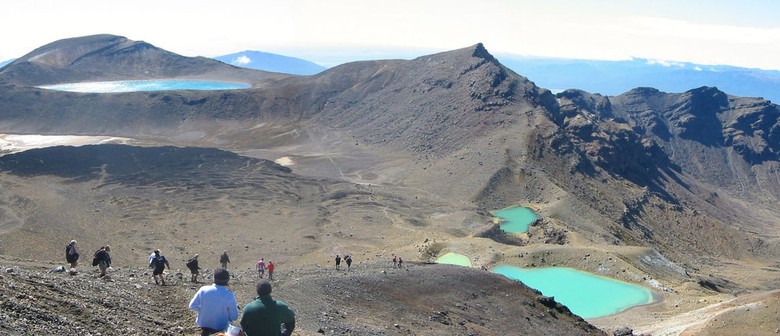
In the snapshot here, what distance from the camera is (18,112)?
137 metres

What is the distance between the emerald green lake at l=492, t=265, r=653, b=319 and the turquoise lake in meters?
143

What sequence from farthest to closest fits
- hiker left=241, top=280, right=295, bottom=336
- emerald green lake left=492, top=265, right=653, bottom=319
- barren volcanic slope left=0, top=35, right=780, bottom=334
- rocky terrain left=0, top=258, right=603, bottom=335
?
barren volcanic slope left=0, top=35, right=780, bottom=334 → emerald green lake left=492, top=265, right=653, bottom=319 → rocky terrain left=0, top=258, right=603, bottom=335 → hiker left=241, top=280, right=295, bottom=336

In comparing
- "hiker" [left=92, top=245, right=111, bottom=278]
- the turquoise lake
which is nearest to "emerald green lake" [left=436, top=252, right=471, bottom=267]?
"hiker" [left=92, top=245, right=111, bottom=278]

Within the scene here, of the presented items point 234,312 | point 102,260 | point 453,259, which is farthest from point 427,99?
point 234,312

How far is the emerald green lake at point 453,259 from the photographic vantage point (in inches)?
2217

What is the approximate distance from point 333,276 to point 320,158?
80.1 metres

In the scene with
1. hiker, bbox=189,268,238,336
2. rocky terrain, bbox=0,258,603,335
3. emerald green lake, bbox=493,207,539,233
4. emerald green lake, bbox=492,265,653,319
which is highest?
hiker, bbox=189,268,238,336

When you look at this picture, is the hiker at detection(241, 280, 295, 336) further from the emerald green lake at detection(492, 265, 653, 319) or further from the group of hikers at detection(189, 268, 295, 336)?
the emerald green lake at detection(492, 265, 653, 319)

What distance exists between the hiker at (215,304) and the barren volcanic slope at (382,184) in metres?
26.8

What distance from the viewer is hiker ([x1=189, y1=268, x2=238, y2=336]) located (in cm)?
1169

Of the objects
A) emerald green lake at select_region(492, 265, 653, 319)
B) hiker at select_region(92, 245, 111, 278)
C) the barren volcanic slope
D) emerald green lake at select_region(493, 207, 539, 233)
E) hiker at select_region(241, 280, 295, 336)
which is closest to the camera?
hiker at select_region(241, 280, 295, 336)

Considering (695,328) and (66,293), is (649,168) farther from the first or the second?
(66,293)

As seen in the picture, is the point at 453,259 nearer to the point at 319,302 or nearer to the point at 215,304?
the point at 319,302

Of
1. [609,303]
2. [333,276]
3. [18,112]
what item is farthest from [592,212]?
[18,112]
